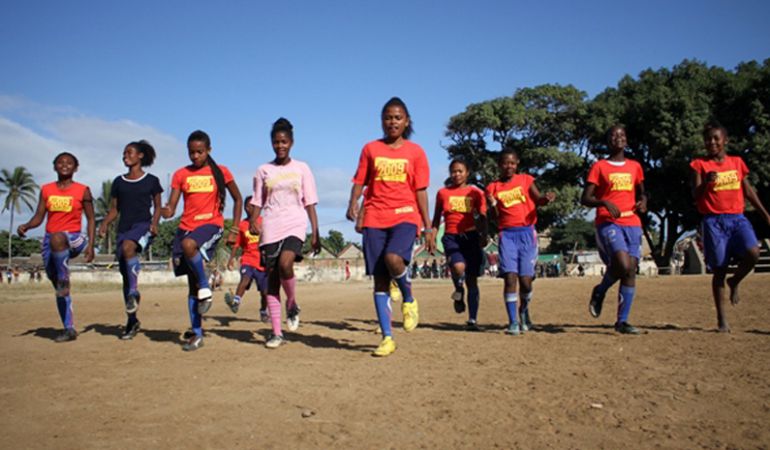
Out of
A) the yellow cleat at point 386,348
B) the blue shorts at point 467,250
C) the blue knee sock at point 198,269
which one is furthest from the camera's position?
the blue shorts at point 467,250

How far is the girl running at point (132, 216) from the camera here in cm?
697

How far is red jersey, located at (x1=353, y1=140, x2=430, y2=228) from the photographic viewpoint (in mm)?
5613

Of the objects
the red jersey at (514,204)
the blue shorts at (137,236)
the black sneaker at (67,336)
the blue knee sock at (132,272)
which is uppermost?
the red jersey at (514,204)

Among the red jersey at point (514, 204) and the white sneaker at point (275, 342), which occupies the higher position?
the red jersey at point (514, 204)

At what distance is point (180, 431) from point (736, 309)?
26.3 ft

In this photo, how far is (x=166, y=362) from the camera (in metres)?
5.08

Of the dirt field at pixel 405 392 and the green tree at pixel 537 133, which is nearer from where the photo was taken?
the dirt field at pixel 405 392

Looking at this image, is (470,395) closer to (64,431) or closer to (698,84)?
(64,431)

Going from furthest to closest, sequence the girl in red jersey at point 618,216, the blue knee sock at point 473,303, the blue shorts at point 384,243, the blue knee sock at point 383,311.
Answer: the blue knee sock at point 473,303, the girl in red jersey at point 618,216, the blue shorts at point 384,243, the blue knee sock at point 383,311

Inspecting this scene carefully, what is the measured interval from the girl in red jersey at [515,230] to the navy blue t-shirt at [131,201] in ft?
13.7

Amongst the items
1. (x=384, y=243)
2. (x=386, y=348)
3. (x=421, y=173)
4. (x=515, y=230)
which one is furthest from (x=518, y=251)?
(x=386, y=348)

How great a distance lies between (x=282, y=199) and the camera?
612 centimetres

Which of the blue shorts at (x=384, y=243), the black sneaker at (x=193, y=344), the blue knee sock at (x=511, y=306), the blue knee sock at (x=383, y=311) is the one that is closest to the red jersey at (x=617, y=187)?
the blue knee sock at (x=511, y=306)

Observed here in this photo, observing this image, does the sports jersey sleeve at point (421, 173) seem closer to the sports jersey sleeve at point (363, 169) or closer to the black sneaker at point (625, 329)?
the sports jersey sleeve at point (363, 169)
